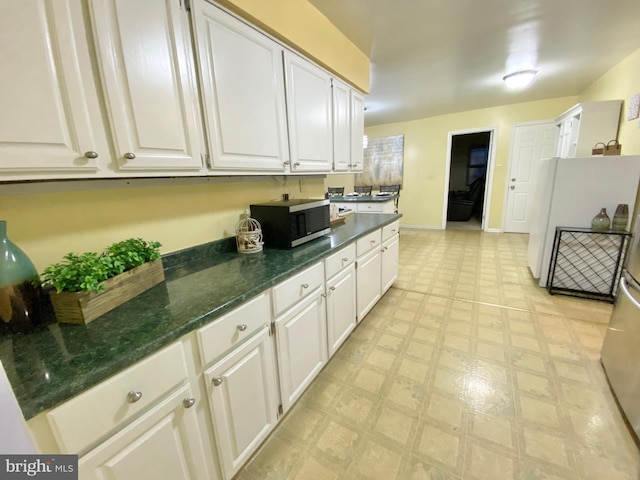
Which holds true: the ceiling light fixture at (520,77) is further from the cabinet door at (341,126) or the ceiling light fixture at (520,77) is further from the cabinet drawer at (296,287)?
the cabinet drawer at (296,287)

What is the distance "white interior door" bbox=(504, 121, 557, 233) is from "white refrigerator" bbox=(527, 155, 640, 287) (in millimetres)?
2571

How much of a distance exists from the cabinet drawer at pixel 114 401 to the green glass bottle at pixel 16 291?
Answer: 39cm

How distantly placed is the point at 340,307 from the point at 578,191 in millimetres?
2644

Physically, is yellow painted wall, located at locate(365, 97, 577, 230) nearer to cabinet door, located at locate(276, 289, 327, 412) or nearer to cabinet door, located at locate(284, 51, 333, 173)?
cabinet door, located at locate(284, 51, 333, 173)

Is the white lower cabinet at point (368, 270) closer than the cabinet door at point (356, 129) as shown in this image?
Yes

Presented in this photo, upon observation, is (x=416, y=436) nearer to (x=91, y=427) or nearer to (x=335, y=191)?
(x=91, y=427)

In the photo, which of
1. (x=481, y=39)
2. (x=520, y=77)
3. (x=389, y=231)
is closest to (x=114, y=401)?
(x=389, y=231)

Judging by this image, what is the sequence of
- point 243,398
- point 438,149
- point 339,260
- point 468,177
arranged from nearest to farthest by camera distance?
point 243,398 < point 339,260 < point 438,149 < point 468,177

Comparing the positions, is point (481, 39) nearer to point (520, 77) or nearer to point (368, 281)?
point (520, 77)

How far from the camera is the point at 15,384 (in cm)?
59

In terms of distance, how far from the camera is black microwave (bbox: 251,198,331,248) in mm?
1529

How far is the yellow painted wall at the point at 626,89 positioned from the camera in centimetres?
262

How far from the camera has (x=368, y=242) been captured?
210cm

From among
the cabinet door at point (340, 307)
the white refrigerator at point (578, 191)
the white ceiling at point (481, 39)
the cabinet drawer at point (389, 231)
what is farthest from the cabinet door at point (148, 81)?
the white refrigerator at point (578, 191)
